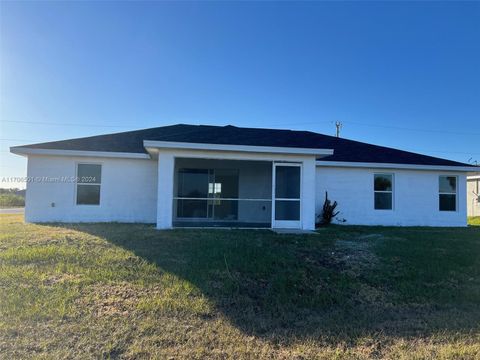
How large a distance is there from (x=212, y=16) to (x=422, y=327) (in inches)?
425

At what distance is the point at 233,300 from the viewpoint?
4992 millimetres

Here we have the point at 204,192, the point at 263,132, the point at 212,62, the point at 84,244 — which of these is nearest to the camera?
the point at 84,244

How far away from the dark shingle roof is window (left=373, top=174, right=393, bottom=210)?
77 cm

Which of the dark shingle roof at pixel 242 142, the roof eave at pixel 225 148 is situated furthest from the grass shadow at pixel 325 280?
the dark shingle roof at pixel 242 142

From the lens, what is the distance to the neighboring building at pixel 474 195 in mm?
23888

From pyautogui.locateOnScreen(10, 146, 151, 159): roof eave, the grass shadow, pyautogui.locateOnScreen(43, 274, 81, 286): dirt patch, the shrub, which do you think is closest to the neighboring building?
the grass shadow

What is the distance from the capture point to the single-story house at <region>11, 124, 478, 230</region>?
11.6m

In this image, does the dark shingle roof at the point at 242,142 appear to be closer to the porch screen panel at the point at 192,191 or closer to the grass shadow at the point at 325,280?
the porch screen panel at the point at 192,191

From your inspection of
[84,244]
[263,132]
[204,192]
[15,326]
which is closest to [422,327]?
[15,326]

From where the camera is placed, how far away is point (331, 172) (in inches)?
574

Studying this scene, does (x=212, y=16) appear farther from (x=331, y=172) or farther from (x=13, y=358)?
(x=13, y=358)

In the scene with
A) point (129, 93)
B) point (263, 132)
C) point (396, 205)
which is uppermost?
point (129, 93)

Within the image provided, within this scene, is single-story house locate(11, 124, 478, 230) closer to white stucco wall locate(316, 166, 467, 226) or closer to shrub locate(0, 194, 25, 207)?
white stucco wall locate(316, 166, 467, 226)

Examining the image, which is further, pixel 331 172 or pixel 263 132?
pixel 263 132
